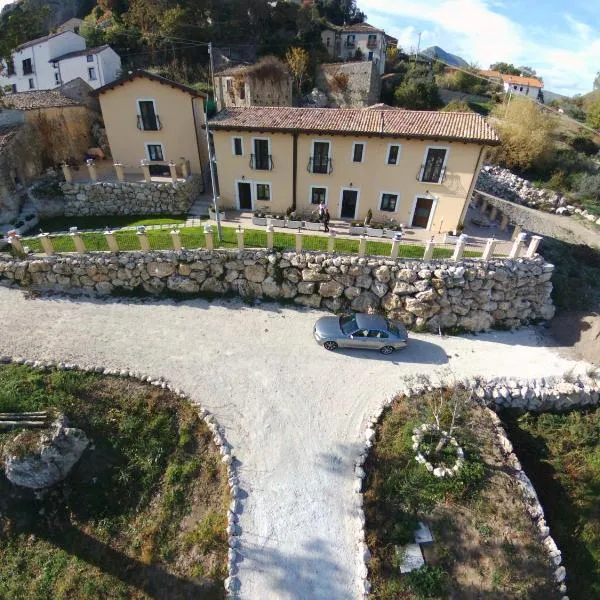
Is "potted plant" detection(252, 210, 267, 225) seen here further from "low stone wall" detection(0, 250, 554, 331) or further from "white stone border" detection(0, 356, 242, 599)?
"white stone border" detection(0, 356, 242, 599)

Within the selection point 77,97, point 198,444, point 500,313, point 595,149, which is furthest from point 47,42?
point 595,149

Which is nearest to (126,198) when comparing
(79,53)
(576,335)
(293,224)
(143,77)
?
(143,77)

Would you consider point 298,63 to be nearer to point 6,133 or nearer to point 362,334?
point 6,133

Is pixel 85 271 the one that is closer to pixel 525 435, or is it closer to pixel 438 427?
pixel 438 427

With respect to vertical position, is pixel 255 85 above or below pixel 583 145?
above

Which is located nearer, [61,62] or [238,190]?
[238,190]

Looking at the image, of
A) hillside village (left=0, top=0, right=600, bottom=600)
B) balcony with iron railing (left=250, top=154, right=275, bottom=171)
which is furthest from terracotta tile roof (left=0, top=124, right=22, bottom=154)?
balcony with iron railing (left=250, top=154, right=275, bottom=171)

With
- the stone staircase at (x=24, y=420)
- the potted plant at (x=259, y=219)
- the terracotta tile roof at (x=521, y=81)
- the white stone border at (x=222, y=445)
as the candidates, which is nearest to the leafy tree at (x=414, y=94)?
the terracotta tile roof at (x=521, y=81)
